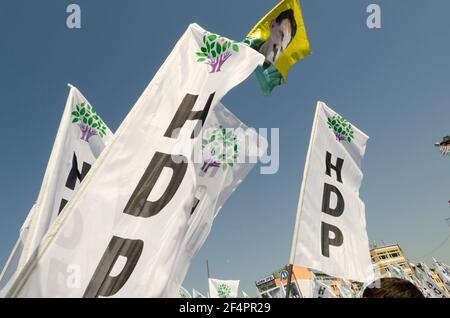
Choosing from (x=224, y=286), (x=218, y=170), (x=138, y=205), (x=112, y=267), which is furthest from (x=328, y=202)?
(x=224, y=286)

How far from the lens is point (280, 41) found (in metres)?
6.78

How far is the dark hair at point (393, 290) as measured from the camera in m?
2.48

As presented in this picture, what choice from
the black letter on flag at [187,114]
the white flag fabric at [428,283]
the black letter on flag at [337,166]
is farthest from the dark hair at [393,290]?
the white flag fabric at [428,283]

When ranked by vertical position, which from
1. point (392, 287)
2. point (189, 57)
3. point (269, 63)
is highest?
point (269, 63)

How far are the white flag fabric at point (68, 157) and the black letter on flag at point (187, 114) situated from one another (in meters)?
1.77

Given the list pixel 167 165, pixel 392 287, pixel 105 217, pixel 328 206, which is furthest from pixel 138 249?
pixel 328 206

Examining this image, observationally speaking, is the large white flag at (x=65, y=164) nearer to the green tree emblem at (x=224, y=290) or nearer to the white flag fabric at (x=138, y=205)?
the white flag fabric at (x=138, y=205)

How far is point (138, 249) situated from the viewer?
3.01 metres

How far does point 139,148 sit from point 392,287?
2.58 m

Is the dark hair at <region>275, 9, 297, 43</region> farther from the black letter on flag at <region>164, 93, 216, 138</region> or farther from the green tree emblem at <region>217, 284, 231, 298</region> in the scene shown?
the green tree emblem at <region>217, 284, 231, 298</region>

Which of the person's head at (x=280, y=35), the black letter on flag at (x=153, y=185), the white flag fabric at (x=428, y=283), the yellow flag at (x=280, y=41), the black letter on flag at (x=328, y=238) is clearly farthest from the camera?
the white flag fabric at (x=428, y=283)
